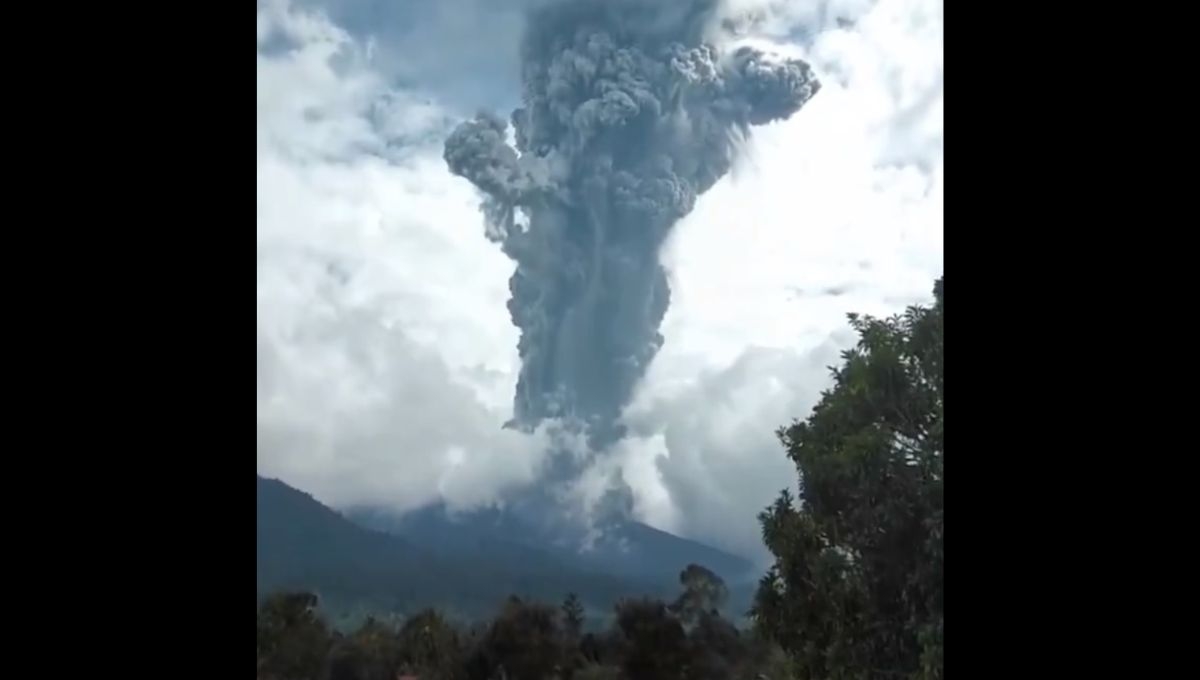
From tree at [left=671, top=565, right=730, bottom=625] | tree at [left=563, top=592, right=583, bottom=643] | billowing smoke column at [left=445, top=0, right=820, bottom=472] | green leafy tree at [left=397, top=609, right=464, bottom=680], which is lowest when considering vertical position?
green leafy tree at [left=397, top=609, right=464, bottom=680]

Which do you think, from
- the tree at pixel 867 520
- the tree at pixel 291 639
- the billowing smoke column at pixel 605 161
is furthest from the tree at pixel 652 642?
the tree at pixel 291 639

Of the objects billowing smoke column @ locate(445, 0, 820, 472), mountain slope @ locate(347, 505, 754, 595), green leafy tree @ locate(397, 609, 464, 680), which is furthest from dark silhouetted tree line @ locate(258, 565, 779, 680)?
billowing smoke column @ locate(445, 0, 820, 472)

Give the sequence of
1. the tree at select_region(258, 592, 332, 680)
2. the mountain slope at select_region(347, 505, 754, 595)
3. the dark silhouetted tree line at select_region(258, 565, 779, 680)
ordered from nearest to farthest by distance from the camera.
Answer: the tree at select_region(258, 592, 332, 680), the dark silhouetted tree line at select_region(258, 565, 779, 680), the mountain slope at select_region(347, 505, 754, 595)

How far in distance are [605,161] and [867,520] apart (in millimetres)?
1722

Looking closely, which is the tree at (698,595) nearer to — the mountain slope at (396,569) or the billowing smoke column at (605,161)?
the mountain slope at (396,569)

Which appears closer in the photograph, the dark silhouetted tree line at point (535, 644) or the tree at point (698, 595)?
the dark silhouetted tree line at point (535, 644)

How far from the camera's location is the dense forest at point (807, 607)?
3.10m

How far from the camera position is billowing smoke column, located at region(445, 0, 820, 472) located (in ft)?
12.9

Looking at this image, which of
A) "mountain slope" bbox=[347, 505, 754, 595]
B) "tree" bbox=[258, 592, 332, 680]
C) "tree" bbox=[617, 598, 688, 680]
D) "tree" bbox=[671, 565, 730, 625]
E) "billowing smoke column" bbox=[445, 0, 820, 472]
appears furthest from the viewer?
"billowing smoke column" bbox=[445, 0, 820, 472]

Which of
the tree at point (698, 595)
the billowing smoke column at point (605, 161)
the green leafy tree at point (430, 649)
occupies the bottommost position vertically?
the green leafy tree at point (430, 649)

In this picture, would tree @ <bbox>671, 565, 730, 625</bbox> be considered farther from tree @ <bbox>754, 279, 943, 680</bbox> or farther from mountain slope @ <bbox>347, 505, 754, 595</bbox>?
tree @ <bbox>754, 279, 943, 680</bbox>

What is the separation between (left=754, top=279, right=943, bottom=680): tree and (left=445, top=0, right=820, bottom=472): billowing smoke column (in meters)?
0.83
